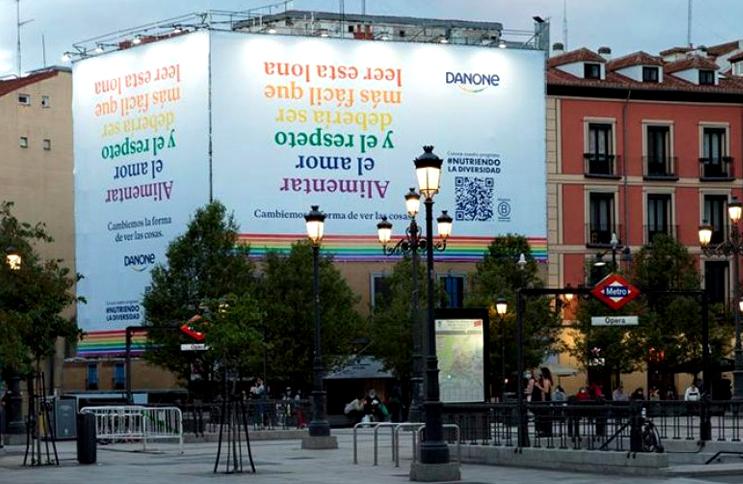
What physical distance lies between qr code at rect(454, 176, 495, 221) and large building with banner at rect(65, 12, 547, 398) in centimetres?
7

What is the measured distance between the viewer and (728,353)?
223 feet

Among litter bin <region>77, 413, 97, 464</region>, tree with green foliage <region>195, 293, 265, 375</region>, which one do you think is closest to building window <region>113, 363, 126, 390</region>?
tree with green foliage <region>195, 293, 265, 375</region>

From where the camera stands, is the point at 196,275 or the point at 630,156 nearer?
the point at 196,275

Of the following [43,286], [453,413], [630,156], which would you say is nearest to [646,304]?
[630,156]

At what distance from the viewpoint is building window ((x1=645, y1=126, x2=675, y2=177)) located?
76562 mm

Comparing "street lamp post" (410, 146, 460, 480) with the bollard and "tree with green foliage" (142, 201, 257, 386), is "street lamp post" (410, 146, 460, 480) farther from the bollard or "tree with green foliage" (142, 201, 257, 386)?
"tree with green foliage" (142, 201, 257, 386)

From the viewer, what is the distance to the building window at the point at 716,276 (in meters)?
76.6

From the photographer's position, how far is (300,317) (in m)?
64.4

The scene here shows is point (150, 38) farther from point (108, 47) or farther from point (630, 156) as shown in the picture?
point (630, 156)

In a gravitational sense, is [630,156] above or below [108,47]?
below

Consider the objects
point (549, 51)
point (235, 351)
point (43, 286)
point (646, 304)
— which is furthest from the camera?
point (549, 51)

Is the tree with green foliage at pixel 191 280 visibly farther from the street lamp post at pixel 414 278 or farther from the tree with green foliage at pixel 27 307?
the street lamp post at pixel 414 278

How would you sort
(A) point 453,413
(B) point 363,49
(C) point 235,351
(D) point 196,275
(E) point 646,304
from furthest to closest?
(B) point 363,49
(E) point 646,304
(D) point 196,275
(C) point 235,351
(A) point 453,413

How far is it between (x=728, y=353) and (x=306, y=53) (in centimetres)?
2094
